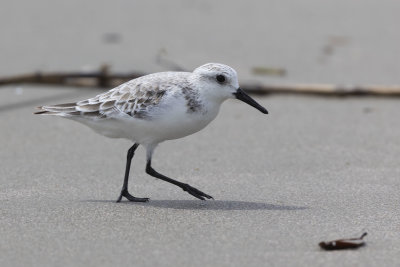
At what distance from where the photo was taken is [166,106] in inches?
195

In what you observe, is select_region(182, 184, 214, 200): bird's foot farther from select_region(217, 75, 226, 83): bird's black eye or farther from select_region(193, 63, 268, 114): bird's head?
select_region(217, 75, 226, 83): bird's black eye

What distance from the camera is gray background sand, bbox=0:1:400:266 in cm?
426

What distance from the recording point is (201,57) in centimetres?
888

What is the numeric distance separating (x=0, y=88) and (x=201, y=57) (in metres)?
2.18

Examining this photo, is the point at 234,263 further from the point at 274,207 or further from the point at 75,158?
the point at 75,158

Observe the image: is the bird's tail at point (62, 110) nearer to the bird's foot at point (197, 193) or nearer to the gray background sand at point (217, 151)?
the gray background sand at point (217, 151)

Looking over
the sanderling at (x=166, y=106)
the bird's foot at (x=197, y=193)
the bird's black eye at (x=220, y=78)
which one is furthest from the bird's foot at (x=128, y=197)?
the bird's black eye at (x=220, y=78)

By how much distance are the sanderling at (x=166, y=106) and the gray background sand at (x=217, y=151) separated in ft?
1.42

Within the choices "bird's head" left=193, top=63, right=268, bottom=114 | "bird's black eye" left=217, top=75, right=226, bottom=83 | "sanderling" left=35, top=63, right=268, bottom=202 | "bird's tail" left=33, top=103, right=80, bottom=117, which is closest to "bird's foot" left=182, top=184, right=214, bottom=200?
"sanderling" left=35, top=63, right=268, bottom=202

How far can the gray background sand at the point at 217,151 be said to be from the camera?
4.26m

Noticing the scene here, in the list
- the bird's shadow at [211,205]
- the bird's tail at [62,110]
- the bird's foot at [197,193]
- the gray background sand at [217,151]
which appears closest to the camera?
the gray background sand at [217,151]

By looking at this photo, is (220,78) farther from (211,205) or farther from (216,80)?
(211,205)

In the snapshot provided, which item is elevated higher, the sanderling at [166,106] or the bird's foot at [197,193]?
the sanderling at [166,106]

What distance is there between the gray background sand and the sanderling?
43 centimetres
